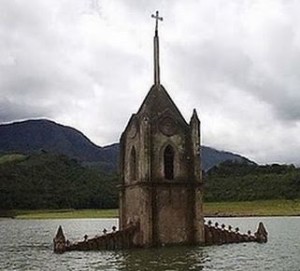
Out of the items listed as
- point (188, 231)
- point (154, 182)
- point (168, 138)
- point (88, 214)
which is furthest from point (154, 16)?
point (88, 214)

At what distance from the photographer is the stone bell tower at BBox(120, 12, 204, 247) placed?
48656 mm

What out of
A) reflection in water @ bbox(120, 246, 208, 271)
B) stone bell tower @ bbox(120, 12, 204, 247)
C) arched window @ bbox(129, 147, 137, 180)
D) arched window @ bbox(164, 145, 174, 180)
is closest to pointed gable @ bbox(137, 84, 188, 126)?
stone bell tower @ bbox(120, 12, 204, 247)

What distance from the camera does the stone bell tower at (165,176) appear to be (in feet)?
160

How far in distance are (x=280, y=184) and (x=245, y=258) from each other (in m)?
150

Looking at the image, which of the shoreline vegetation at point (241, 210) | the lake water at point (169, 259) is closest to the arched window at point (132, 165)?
the lake water at point (169, 259)

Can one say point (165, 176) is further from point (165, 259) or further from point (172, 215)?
point (165, 259)

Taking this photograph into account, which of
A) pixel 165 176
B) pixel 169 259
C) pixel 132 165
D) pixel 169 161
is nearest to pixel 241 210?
pixel 132 165

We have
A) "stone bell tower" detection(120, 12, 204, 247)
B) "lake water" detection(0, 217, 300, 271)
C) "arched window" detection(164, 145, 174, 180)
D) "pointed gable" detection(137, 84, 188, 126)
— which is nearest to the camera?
"lake water" detection(0, 217, 300, 271)

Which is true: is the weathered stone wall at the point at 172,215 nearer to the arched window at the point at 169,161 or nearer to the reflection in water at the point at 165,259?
the reflection in water at the point at 165,259

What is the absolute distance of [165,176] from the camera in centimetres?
5028

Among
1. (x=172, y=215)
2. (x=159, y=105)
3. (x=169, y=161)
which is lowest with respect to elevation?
(x=172, y=215)

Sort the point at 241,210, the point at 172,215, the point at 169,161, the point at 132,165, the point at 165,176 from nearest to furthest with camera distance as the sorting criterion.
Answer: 1. the point at 172,215
2. the point at 165,176
3. the point at 169,161
4. the point at 132,165
5. the point at 241,210

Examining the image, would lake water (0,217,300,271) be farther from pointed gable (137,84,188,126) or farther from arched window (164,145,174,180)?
pointed gable (137,84,188,126)

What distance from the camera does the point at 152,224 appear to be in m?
48.0
